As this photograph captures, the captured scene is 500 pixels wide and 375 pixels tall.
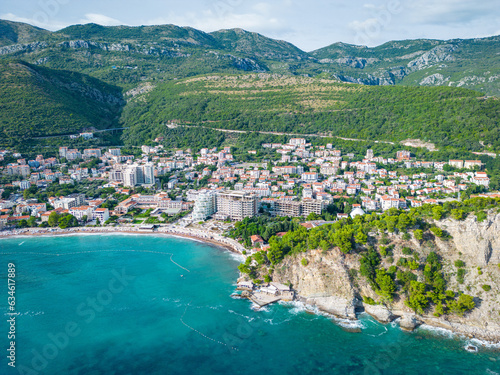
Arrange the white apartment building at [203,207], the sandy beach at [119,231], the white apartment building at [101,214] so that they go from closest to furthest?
the sandy beach at [119,231] → the white apartment building at [203,207] → the white apartment building at [101,214]

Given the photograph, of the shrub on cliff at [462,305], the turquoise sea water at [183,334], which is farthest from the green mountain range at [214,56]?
the shrub on cliff at [462,305]

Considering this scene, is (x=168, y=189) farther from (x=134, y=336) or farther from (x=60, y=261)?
(x=134, y=336)

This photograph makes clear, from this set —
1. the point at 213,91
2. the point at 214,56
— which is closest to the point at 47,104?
the point at 213,91

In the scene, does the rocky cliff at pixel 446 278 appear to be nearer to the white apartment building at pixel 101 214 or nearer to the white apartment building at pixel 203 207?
the white apartment building at pixel 203 207

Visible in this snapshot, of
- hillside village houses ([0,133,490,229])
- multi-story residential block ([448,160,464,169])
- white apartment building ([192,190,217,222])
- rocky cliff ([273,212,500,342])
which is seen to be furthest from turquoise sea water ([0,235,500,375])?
multi-story residential block ([448,160,464,169])

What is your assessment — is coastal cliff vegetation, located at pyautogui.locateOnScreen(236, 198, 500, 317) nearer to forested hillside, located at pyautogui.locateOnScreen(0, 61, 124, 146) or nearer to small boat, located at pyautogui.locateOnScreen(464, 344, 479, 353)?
small boat, located at pyautogui.locateOnScreen(464, 344, 479, 353)
